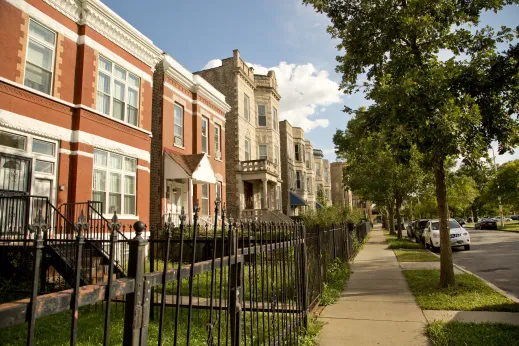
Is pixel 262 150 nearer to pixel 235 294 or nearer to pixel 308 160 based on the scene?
pixel 308 160

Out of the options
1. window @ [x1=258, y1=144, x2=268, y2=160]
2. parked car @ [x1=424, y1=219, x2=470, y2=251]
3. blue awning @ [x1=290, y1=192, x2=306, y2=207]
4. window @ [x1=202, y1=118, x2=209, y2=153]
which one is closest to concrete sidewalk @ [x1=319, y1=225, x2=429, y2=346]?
parked car @ [x1=424, y1=219, x2=470, y2=251]

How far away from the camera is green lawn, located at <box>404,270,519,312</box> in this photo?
7.07 metres

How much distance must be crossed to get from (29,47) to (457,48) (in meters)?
11.8

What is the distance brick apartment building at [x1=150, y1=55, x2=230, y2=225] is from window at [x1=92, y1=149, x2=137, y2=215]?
2016mm

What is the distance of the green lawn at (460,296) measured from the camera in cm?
707

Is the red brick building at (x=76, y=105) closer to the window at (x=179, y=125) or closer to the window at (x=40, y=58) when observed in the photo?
the window at (x=40, y=58)

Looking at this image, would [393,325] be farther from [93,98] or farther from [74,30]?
[74,30]

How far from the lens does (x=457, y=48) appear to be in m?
9.14

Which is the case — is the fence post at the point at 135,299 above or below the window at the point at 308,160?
below

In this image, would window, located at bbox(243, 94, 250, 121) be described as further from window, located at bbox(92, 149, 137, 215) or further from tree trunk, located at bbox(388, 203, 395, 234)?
tree trunk, located at bbox(388, 203, 395, 234)

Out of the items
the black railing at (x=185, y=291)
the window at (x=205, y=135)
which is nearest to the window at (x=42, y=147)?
the black railing at (x=185, y=291)

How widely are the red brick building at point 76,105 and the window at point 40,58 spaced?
30mm

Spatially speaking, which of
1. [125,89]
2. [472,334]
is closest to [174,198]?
[125,89]

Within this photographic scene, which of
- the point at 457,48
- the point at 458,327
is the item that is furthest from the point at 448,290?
the point at 457,48
